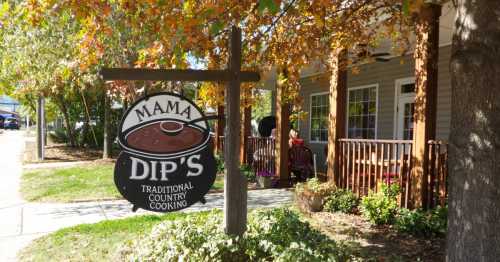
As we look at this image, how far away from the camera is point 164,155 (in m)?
3.60

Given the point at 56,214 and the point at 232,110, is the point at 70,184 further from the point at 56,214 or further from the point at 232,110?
the point at 232,110

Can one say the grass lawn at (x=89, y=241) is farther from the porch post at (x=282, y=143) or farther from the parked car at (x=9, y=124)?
the parked car at (x=9, y=124)

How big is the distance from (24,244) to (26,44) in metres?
5.82

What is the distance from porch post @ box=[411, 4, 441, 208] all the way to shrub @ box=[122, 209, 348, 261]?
2.59 m

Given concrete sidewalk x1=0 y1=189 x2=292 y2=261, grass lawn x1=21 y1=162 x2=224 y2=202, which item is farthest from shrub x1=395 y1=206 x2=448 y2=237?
grass lawn x1=21 y1=162 x2=224 y2=202

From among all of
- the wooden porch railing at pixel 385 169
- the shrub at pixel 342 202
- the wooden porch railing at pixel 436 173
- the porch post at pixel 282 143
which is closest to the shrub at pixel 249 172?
the porch post at pixel 282 143

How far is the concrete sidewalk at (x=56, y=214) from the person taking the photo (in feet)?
19.1

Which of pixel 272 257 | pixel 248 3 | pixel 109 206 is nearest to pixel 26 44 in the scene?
pixel 109 206

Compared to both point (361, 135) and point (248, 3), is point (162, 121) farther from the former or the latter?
point (361, 135)

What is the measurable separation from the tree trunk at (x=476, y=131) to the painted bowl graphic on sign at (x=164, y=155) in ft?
6.49

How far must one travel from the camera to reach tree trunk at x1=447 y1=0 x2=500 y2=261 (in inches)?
119

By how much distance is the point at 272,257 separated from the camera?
3.84 meters

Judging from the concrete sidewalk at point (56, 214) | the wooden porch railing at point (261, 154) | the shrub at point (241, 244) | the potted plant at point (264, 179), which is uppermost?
the wooden porch railing at point (261, 154)

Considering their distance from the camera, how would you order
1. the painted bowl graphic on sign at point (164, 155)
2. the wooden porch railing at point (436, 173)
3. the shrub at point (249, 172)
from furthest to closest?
the shrub at point (249, 172) < the wooden porch railing at point (436, 173) < the painted bowl graphic on sign at point (164, 155)
